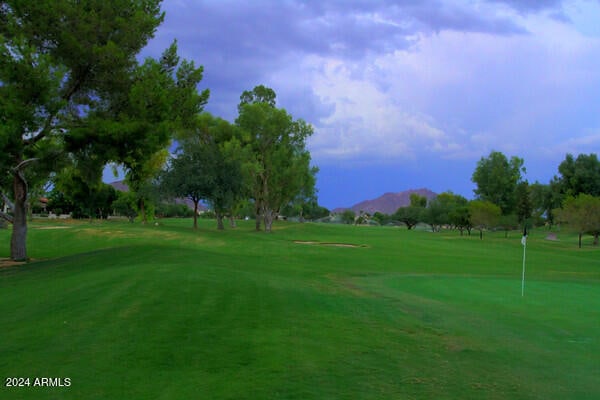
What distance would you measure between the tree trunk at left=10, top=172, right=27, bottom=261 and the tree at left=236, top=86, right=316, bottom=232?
36808mm

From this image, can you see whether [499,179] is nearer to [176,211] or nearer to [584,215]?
[584,215]

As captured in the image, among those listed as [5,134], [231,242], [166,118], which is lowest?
[231,242]

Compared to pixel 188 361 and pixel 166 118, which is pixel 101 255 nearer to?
pixel 166 118

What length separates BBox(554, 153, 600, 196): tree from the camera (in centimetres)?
8469

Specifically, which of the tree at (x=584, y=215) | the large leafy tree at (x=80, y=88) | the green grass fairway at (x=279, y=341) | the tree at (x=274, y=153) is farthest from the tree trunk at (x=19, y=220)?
the tree at (x=584, y=215)

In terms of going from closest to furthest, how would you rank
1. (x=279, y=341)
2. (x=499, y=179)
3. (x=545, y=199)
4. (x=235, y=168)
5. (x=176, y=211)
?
(x=279, y=341), (x=235, y=168), (x=545, y=199), (x=499, y=179), (x=176, y=211)

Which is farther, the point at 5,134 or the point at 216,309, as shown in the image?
the point at 5,134

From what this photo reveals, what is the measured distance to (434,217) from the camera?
119 m

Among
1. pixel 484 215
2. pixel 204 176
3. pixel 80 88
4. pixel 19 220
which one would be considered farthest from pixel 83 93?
pixel 484 215

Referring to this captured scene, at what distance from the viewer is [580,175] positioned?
85.6 metres

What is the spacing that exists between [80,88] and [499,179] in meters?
105

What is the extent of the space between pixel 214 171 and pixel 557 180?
67.7 meters

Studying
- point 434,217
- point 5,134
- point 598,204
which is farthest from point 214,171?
point 434,217

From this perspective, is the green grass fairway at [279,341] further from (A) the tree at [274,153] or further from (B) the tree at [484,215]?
(B) the tree at [484,215]
